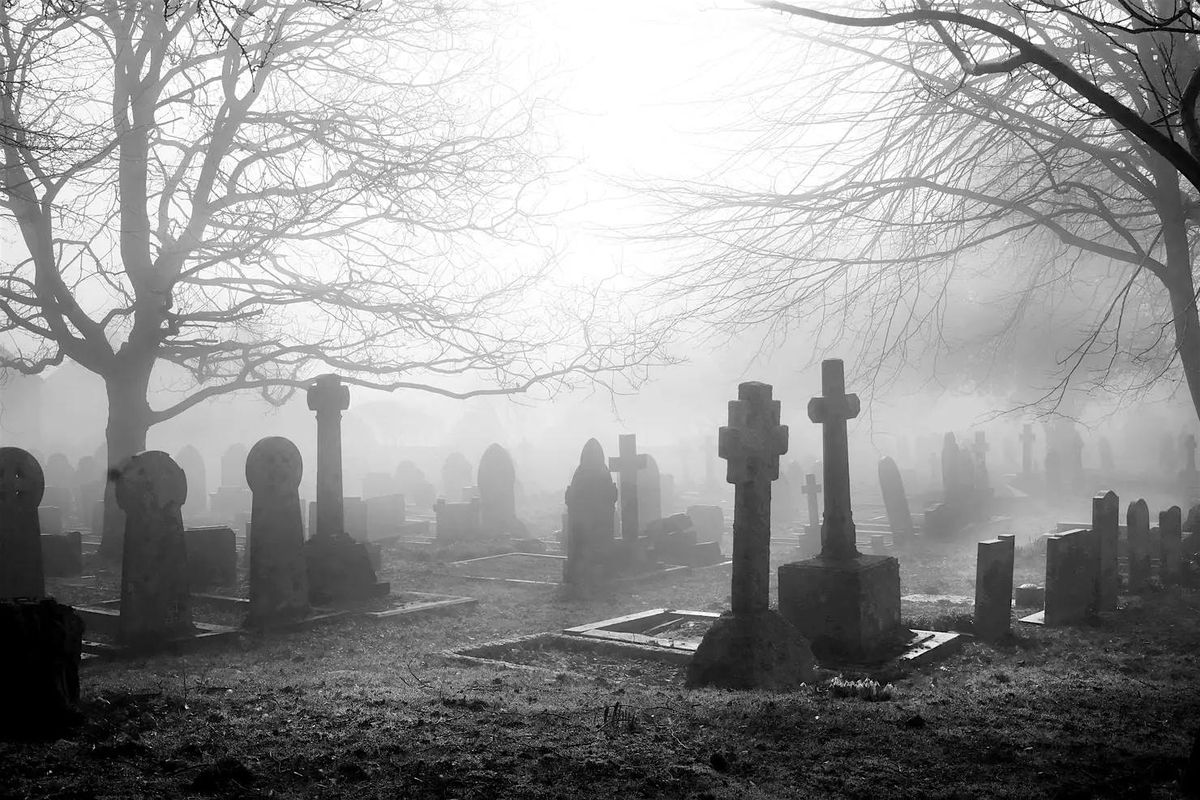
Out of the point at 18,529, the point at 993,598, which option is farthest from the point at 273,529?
the point at 993,598

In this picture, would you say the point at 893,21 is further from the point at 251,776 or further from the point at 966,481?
the point at 966,481

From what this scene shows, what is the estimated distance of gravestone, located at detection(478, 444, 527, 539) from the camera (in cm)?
2088

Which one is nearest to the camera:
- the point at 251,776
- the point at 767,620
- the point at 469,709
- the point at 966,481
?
the point at 251,776

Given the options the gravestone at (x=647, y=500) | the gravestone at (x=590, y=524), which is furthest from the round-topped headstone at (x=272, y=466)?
Result: the gravestone at (x=647, y=500)

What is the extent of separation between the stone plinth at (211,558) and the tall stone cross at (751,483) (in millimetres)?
8120

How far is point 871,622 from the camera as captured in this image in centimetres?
865

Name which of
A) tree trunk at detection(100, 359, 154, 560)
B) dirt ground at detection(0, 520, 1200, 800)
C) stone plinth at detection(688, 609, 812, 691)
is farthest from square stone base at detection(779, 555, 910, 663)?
tree trunk at detection(100, 359, 154, 560)

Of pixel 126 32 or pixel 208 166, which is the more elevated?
pixel 126 32

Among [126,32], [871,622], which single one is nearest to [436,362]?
[126,32]

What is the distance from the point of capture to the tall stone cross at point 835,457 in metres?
9.01

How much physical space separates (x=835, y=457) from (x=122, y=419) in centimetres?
1156

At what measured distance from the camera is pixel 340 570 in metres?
11.7

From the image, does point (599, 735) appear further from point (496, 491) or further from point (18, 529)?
point (496, 491)

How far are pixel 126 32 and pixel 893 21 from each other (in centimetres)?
1217
